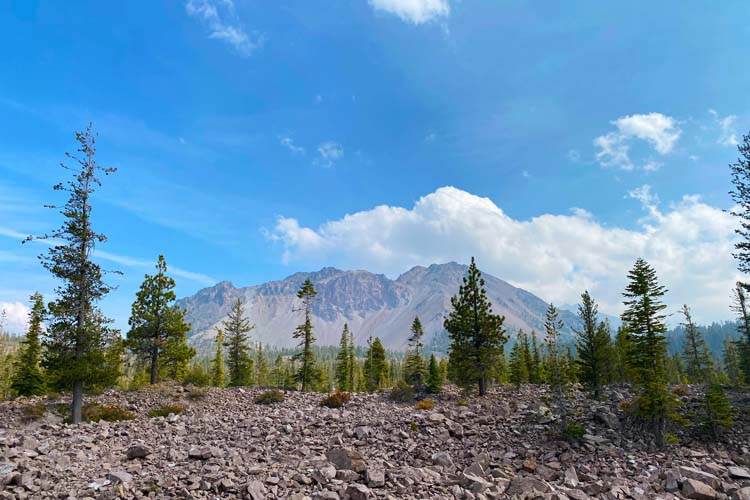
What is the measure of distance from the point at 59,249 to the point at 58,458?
49.9ft

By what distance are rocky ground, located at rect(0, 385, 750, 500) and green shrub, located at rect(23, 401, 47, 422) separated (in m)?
0.30

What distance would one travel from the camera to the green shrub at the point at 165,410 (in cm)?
2529

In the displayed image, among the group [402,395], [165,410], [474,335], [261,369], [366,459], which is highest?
[474,335]

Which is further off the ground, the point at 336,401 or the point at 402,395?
the point at 336,401

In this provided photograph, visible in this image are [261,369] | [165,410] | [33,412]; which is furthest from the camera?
[261,369]

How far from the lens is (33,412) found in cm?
2397

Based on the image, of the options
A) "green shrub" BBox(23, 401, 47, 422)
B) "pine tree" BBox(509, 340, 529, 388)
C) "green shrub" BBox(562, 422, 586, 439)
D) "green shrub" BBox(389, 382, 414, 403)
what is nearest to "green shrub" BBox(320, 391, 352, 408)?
"green shrub" BBox(389, 382, 414, 403)

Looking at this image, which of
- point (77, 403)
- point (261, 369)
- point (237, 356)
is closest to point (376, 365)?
point (237, 356)

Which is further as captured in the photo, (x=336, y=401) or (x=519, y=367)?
(x=519, y=367)

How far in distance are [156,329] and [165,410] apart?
44.5 feet

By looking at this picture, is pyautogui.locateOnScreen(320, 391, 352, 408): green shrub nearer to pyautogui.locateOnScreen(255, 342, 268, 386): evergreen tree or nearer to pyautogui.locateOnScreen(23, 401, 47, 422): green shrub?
pyautogui.locateOnScreen(23, 401, 47, 422): green shrub

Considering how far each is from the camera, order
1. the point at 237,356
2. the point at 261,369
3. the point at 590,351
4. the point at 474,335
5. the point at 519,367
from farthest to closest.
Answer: the point at 261,369 → the point at 519,367 → the point at 237,356 → the point at 474,335 → the point at 590,351

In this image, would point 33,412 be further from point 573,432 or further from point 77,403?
point 573,432

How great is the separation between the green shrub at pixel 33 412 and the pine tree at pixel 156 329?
36.5 ft
